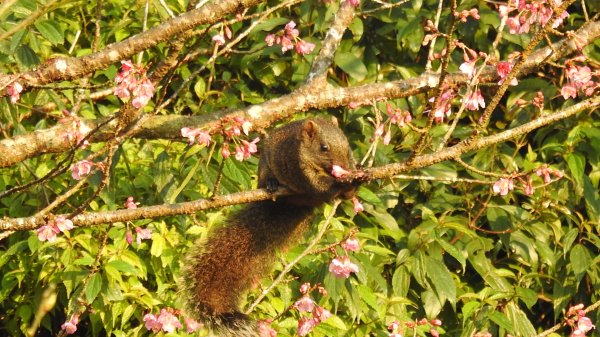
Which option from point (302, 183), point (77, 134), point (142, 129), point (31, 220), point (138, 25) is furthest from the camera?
point (138, 25)

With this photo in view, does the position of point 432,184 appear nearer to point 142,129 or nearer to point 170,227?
point 170,227

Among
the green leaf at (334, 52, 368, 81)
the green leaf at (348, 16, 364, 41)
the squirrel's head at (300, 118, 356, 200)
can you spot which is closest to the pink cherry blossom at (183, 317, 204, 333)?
the squirrel's head at (300, 118, 356, 200)

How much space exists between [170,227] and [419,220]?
1.66 m

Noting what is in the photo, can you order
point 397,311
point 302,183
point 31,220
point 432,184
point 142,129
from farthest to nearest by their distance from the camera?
point 432,184
point 397,311
point 302,183
point 142,129
point 31,220

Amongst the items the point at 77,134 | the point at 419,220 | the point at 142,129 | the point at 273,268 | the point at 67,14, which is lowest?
the point at 419,220

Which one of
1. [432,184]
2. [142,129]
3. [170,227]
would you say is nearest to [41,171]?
[170,227]

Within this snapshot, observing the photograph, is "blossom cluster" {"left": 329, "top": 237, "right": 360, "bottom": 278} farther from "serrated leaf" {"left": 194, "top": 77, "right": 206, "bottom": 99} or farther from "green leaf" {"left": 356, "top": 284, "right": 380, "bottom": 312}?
"serrated leaf" {"left": 194, "top": 77, "right": 206, "bottom": 99}

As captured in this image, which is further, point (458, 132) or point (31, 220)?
point (458, 132)

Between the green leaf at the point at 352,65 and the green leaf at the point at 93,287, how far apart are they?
81.4 inches

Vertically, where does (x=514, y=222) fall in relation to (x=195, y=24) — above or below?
below

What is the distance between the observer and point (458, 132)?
514 cm

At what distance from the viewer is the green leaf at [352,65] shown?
516 cm

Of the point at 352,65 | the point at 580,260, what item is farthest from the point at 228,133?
the point at 580,260

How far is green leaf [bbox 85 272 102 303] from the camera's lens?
362 centimetres
